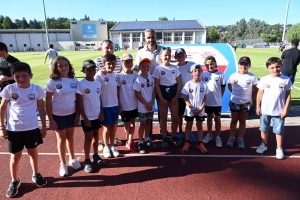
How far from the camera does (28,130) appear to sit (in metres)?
3.00

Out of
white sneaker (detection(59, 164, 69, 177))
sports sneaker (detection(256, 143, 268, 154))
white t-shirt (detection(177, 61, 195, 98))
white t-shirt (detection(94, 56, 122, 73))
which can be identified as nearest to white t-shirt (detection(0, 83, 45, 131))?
white sneaker (detection(59, 164, 69, 177))

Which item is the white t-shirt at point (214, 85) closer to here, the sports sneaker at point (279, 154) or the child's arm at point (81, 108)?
the sports sneaker at point (279, 154)

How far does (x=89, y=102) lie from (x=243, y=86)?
2.86 metres

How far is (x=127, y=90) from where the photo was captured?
4.00 metres

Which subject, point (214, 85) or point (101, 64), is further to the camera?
point (214, 85)

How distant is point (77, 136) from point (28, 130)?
215 cm

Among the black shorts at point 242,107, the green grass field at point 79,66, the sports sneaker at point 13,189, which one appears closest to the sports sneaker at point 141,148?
the black shorts at point 242,107

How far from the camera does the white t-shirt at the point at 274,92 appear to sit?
12.4 ft

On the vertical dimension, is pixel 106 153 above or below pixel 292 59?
below

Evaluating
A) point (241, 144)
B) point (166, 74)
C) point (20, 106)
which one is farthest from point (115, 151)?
point (241, 144)

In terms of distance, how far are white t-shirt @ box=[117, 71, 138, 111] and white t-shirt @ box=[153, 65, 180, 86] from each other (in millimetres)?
420

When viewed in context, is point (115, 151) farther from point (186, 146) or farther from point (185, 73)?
point (185, 73)

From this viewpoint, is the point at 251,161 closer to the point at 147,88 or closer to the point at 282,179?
the point at 282,179

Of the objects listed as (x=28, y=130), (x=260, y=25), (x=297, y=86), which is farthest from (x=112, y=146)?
(x=260, y=25)
